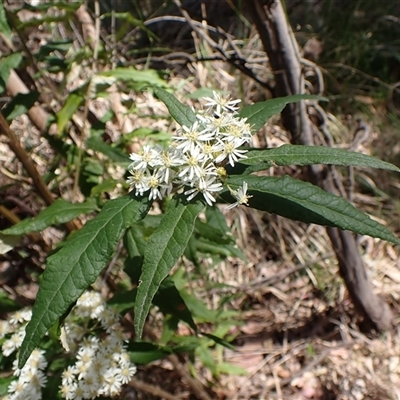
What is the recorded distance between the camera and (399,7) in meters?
3.71

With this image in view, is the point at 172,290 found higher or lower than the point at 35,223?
lower

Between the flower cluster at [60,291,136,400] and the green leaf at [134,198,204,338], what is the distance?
0.61 metres

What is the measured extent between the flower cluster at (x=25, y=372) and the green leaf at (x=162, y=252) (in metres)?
0.75

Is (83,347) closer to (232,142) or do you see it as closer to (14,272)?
(14,272)

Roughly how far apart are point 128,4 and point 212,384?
119 inches

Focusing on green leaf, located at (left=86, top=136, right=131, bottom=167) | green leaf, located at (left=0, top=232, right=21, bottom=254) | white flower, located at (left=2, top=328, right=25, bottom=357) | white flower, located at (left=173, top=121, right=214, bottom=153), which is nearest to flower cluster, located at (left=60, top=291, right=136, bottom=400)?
white flower, located at (left=2, top=328, right=25, bottom=357)

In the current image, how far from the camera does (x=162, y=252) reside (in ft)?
3.21

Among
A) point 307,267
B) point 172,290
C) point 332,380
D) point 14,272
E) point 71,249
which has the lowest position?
point 332,380

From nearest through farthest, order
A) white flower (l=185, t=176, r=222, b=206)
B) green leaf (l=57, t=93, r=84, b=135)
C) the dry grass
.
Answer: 1. white flower (l=185, t=176, r=222, b=206)
2. green leaf (l=57, t=93, r=84, b=135)
3. the dry grass

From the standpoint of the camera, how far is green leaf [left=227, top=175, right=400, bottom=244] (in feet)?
3.27

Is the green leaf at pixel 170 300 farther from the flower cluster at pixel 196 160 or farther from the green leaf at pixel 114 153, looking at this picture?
the green leaf at pixel 114 153

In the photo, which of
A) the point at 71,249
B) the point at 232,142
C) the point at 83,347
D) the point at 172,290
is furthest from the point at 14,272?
the point at 232,142

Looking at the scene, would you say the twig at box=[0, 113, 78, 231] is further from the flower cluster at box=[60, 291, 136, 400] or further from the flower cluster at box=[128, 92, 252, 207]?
the flower cluster at box=[128, 92, 252, 207]

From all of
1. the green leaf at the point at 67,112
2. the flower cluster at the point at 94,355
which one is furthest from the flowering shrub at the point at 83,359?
A: the green leaf at the point at 67,112
